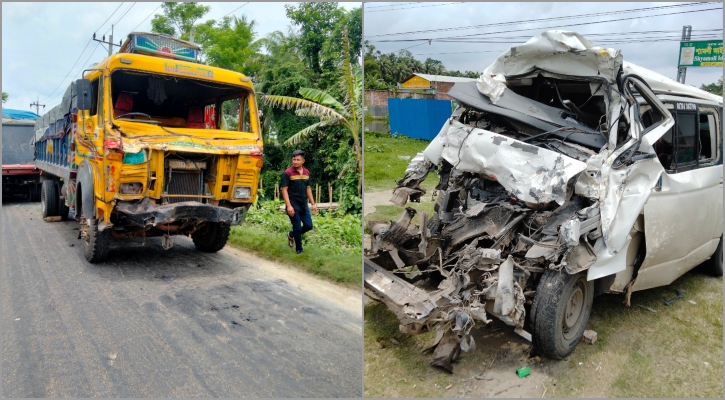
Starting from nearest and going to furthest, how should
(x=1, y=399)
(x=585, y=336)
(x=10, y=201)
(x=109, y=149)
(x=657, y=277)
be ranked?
(x=1, y=399), (x=585, y=336), (x=657, y=277), (x=109, y=149), (x=10, y=201)

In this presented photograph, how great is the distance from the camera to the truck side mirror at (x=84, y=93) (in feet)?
21.6

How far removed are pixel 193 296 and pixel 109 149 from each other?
1.98 m

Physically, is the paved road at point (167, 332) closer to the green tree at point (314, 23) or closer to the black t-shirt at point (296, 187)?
the black t-shirt at point (296, 187)

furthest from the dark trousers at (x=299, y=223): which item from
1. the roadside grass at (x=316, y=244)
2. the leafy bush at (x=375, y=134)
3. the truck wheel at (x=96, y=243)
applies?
the leafy bush at (x=375, y=134)

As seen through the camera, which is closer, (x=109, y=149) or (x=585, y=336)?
(x=585, y=336)

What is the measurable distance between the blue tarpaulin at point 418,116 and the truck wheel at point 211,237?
43.1 feet

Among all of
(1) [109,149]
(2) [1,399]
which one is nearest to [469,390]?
(2) [1,399]

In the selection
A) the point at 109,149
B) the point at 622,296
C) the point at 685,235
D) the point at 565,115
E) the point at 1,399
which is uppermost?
the point at 565,115

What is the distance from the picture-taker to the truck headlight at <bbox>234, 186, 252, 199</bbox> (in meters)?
6.70

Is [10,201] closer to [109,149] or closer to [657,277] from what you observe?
[109,149]

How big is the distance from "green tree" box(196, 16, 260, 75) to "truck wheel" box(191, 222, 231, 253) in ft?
55.7

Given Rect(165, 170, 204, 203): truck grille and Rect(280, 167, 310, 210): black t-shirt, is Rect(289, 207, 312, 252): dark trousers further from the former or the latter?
Rect(165, 170, 204, 203): truck grille

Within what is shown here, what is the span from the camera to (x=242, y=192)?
675cm

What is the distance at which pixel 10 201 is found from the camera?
45.6 feet
